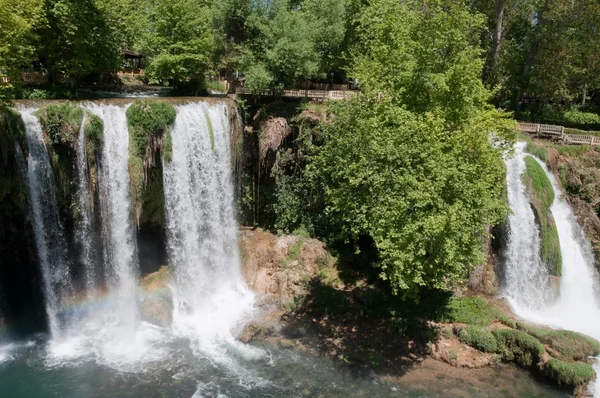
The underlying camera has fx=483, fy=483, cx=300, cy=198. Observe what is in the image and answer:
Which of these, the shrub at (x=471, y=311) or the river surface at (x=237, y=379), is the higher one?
the shrub at (x=471, y=311)

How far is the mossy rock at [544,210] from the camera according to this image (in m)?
22.8

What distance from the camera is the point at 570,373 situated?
17656mm

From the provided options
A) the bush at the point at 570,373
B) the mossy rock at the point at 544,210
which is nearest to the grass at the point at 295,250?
the mossy rock at the point at 544,210

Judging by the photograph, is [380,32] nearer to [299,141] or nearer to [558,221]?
[299,141]

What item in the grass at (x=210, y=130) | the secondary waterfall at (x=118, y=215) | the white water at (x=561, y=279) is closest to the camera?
the secondary waterfall at (x=118, y=215)

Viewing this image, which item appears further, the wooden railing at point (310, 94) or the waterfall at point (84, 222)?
the wooden railing at point (310, 94)

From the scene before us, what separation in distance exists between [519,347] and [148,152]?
696 inches

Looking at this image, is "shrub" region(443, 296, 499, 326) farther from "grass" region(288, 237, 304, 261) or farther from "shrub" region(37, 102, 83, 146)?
"shrub" region(37, 102, 83, 146)

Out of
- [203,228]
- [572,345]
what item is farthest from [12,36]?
[572,345]

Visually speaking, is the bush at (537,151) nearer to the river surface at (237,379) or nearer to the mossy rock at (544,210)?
the mossy rock at (544,210)

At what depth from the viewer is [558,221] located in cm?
2398

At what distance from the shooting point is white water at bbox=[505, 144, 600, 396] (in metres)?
22.2

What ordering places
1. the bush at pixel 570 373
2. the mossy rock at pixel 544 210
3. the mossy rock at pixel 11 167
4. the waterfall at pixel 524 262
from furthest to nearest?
the mossy rock at pixel 544 210 < the waterfall at pixel 524 262 < the mossy rock at pixel 11 167 < the bush at pixel 570 373

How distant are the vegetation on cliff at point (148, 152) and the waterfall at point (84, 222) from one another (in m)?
1.90
